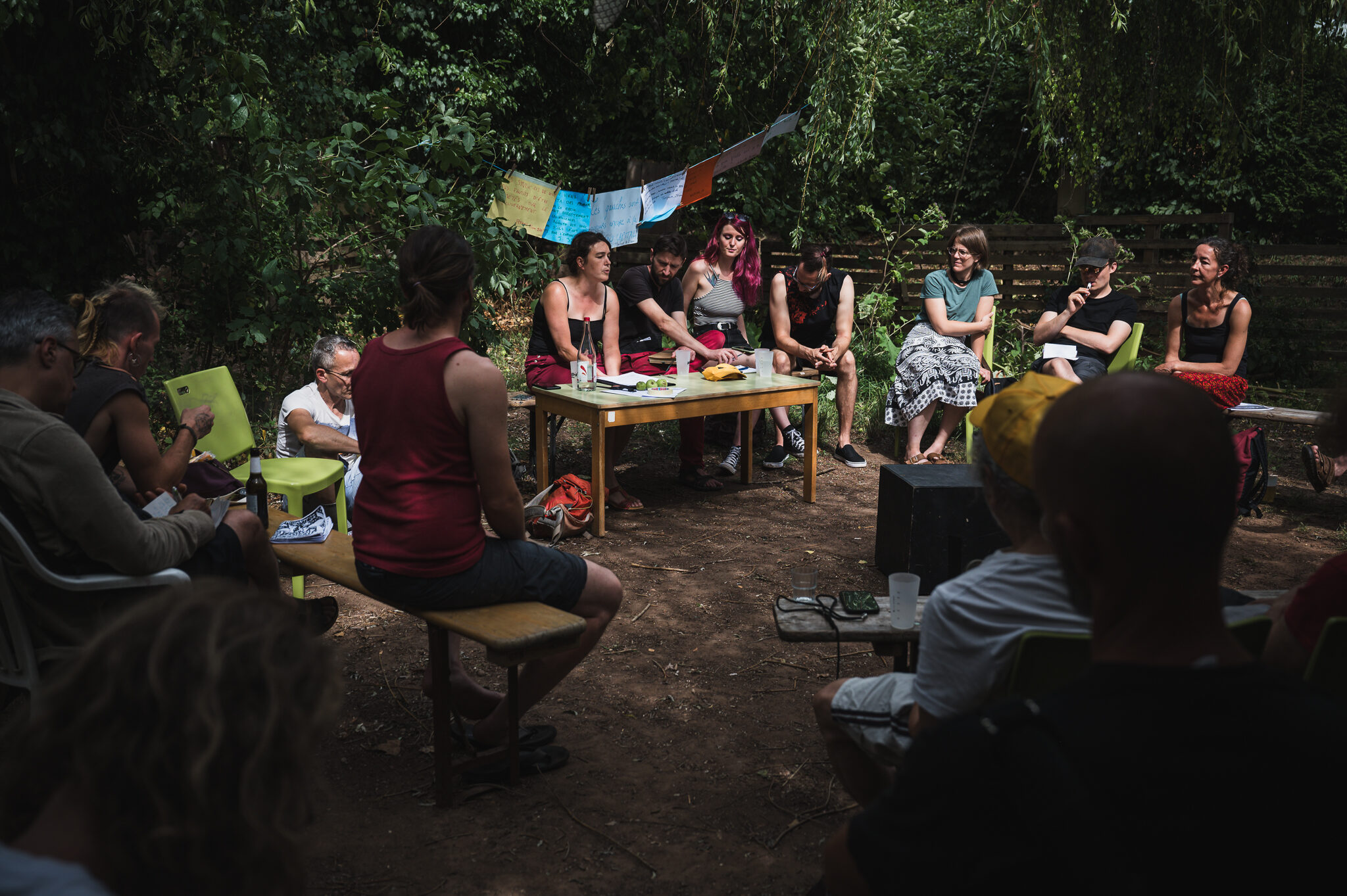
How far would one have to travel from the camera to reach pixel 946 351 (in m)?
7.02

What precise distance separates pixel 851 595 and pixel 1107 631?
1.59 metres

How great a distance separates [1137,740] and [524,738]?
2.46 metres

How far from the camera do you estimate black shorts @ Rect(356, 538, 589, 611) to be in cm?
281

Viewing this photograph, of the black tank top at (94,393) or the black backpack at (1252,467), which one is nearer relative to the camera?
the black tank top at (94,393)

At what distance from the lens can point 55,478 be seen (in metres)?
2.45

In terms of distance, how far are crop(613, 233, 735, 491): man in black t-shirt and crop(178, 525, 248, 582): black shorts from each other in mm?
3583

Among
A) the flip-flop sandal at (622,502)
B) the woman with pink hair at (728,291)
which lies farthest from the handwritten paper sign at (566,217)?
the flip-flop sandal at (622,502)

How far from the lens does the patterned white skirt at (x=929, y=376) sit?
22.7 ft

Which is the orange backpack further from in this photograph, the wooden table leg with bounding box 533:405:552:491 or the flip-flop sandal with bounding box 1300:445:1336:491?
the flip-flop sandal with bounding box 1300:445:1336:491

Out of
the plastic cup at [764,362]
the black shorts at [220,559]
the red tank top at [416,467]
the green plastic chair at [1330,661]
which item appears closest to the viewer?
the green plastic chair at [1330,661]

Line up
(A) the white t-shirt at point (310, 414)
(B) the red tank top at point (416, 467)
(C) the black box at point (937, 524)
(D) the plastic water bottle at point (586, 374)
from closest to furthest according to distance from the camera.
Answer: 1. (B) the red tank top at point (416, 467)
2. (C) the black box at point (937, 524)
3. (A) the white t-shirt at point (310, 414)
4. (D) the plastic water bottle at point (586, 374)

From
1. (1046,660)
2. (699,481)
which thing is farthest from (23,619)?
(699,481)

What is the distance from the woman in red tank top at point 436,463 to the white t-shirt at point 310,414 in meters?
1.94

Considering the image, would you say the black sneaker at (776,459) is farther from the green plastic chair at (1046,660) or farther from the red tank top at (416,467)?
the green plastic chair at (1046,660)
